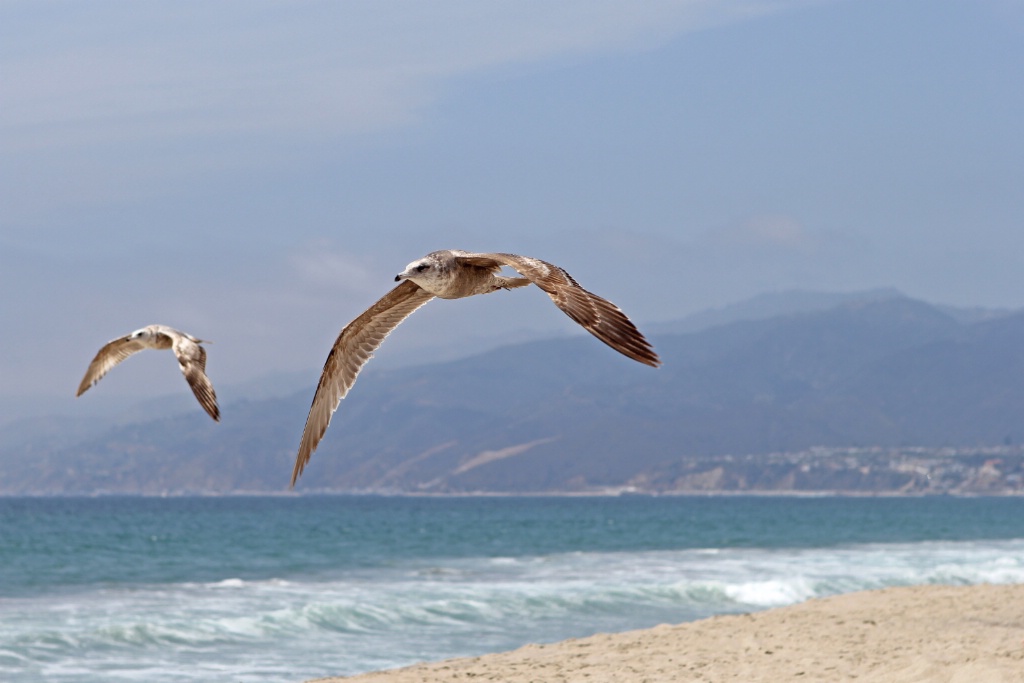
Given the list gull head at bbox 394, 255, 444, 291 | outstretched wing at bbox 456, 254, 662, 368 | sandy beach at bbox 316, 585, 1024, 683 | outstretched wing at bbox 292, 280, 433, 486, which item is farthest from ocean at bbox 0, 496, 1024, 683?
outstretched wing at bbox 456, 254, 662, 368

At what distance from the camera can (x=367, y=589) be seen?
27.0m

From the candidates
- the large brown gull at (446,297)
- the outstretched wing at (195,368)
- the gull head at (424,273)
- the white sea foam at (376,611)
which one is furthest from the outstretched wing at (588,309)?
the white sea foam at (376,611)

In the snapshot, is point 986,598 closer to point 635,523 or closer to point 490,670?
point 490,670

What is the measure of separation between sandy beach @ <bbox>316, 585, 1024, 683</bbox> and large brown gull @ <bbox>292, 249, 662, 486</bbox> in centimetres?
415

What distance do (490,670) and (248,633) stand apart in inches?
Result: 258

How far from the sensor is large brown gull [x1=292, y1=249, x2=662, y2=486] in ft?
22.0

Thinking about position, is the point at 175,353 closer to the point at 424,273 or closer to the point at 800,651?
the point at 424,273

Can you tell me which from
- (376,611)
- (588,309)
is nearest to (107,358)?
(376,611)

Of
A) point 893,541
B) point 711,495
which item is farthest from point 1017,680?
point 711,495

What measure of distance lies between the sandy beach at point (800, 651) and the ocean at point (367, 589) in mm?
2809

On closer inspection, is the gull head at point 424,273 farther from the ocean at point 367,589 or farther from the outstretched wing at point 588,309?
the ocean at point 367,589

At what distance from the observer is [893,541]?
51.5 meters

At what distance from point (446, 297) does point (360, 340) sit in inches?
71.4

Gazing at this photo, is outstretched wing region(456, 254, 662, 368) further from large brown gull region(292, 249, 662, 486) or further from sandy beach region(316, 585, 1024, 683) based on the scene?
sandy beach region(316, 585, 1024, 683)
